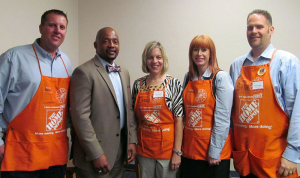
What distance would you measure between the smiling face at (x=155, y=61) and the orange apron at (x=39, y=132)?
774mm

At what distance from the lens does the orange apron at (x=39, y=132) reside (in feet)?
4.34

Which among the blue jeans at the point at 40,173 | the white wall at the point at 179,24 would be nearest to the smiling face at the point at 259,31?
the white wall at the point at 179,24

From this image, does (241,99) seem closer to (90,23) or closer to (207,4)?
(207,4)

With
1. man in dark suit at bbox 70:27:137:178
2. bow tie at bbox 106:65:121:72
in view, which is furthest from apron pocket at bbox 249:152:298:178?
bow tie at bbox 106:65:121:72

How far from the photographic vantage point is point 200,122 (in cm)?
159

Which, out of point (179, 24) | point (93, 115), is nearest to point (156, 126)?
point (93, 115)

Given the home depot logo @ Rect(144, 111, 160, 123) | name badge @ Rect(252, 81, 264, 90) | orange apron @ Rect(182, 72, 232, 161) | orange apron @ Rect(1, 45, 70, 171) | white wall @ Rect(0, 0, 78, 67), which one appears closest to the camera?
orange apron @ Rect(1, 45, 70, 171)

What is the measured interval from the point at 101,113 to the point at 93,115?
0.07 m

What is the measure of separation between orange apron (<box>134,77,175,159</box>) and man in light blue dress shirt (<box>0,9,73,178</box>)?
0.77 m

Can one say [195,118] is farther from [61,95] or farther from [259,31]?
[61,95]

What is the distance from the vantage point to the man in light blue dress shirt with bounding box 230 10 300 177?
134cm

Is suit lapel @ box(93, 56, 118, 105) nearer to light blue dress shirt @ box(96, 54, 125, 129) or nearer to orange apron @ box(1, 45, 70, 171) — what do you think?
light blue dress shirt @ box(96, 54, 125, 129)

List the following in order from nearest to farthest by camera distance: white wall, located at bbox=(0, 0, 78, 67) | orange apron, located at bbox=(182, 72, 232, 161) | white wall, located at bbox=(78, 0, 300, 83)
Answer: orange apron, located at bbox=(182, 72, 232, 161) → white wall, located at bbox=(0, 0, 78, 67) → white wall, located at bbox=(78, 0, 300, 83)

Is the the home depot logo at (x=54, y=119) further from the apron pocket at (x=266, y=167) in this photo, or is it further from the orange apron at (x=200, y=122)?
the apron pocket at (x=266, y=167)
